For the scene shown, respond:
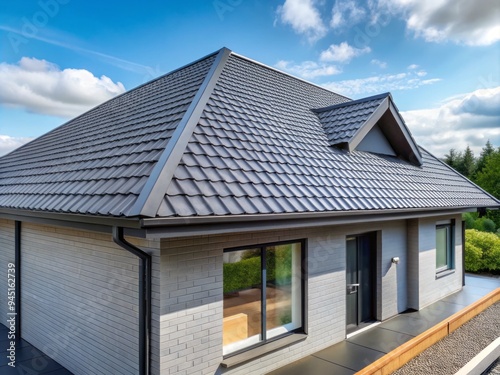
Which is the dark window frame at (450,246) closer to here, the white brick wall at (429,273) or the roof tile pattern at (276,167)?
the white brick wall at (429,273)

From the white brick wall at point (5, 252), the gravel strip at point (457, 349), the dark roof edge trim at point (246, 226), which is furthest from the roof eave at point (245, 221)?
the white brick wall at point (5, 252)

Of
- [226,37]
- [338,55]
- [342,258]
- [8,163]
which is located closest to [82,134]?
[8,163]

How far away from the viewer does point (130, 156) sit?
4.82 m

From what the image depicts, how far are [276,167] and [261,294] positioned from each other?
2.09 m

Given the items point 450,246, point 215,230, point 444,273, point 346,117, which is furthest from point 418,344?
point 346,117

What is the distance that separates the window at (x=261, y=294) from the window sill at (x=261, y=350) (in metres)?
0.11

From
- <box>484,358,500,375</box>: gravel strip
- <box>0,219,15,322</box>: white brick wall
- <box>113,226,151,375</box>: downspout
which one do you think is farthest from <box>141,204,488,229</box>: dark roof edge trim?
<box>0,219,15,322</box>: white brick wall

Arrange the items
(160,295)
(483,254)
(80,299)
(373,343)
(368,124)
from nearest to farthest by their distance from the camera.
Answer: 1. (160,295)
2. (80,299)
3. (373,343)
4. (368,124)
5. (483,254)

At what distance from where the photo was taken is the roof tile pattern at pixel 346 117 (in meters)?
7.85

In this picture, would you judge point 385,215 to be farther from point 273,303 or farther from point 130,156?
point 130,156

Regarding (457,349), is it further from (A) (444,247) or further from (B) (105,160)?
(B) (105,160)

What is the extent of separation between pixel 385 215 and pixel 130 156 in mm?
4788

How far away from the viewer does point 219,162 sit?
469 centimetres

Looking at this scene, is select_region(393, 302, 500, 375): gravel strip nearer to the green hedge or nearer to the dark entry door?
the dark entry door
